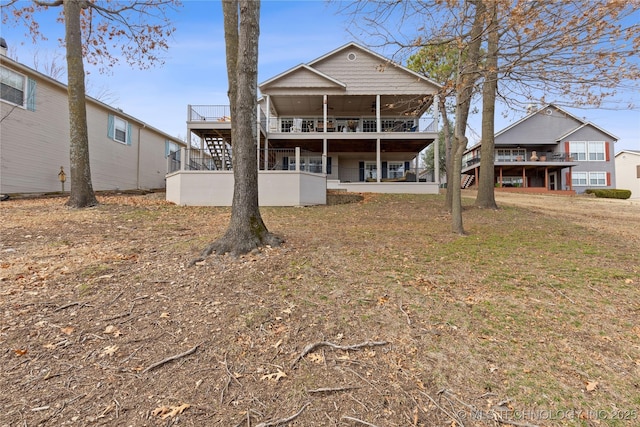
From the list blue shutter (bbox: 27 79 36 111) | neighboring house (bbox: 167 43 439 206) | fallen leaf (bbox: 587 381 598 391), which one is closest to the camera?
fallen leaf (bbox: 587 381 598 391)

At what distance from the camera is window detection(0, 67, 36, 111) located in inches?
471

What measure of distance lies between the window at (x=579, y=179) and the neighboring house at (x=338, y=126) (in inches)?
715

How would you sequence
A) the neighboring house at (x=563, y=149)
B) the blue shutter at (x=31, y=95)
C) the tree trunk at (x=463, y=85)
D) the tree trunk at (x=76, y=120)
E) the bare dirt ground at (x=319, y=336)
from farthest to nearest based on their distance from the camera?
1. the neighboring house at (x=563, y=149)
2. the blue shutter at (x=31, y=95)
3. the tree trunk at (x=76, y=120)
4. the tree trunk at (x=463, y=85)
5. the bare dirt ground at (x=319, y=336)

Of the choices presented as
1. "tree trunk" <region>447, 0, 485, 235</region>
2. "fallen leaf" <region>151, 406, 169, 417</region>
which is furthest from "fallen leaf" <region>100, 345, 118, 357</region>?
"tree trunk" <region>447, 0, 485, 235</region>

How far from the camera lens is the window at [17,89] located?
12.0 meters

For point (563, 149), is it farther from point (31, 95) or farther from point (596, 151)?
point (31, 95)

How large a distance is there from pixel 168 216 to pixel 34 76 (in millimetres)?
10020

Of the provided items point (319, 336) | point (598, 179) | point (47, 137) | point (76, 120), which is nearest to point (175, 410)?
point (319, 336)

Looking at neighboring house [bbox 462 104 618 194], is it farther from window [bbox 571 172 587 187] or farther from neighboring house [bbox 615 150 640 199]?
neighboring house [bbox 615 150 640 199]

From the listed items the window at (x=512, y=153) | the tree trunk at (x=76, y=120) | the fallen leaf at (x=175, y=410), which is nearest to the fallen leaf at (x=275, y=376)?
the fallen leaf at (x=175, y=410)

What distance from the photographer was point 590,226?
8.19m

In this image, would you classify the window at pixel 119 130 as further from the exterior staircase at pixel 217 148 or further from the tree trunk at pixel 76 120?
the tree trunk at pixel 76 120

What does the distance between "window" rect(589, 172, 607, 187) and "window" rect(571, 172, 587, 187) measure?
495 mm

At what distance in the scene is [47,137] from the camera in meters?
13.8
